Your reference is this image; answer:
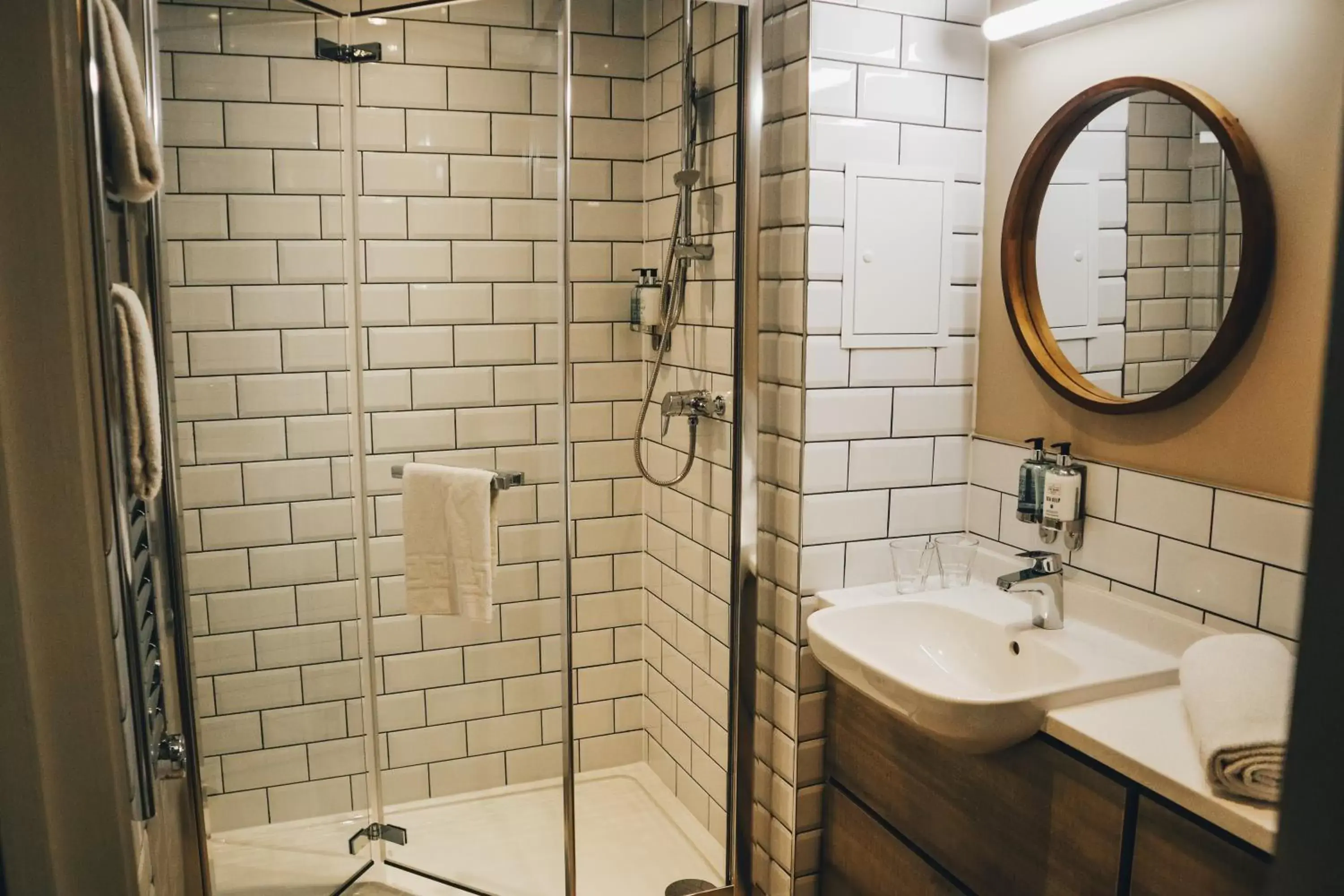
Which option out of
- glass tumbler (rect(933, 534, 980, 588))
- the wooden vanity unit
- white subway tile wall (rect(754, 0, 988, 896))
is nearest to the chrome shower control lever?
white subway tile wall (rect(754, 0, 988, 896))

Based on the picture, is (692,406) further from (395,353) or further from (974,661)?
(974,661)

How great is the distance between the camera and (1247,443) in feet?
5.47

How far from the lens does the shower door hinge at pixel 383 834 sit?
2443 millimetres

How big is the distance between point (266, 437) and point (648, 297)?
102cm

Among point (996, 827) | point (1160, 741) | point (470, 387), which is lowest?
point (996, 827)

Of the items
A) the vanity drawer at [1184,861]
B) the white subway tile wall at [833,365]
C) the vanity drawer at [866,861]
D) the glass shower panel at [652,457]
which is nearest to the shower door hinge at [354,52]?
the glass shower panel at [652,457]

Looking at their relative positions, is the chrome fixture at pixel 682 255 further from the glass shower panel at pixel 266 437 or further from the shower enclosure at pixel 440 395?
the glass shower panel at pixel 266 437

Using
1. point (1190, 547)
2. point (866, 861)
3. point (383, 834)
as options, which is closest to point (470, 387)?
point (383, 834)

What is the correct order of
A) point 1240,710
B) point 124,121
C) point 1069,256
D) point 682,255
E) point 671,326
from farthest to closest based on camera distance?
point 671,326
point 682,255
point 1069,256
point 1240,710
point 124,121

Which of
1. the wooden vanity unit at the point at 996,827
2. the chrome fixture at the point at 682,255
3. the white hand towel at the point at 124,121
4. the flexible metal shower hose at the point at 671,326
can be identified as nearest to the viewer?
the white hand towel at the point at 124,121

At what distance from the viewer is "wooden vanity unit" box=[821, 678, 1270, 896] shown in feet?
4.53

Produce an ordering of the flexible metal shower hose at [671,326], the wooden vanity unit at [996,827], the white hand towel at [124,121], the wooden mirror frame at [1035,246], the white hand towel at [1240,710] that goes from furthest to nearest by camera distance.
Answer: the flexible metal shower hose at [671,326], the wooden mirror frame at [1035,246], the wooden vanity unit at [996,827], the white hand towel at [1240,710], the white hand towel at [124,121]

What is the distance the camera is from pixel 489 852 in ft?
8.03

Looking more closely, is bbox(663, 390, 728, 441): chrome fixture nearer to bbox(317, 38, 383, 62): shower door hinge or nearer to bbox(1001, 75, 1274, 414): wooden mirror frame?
bbox(1001, 75, 1274, 414): wooden mirror frame
